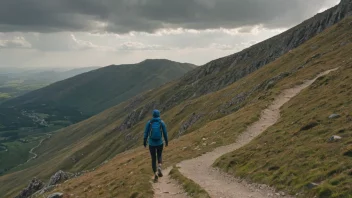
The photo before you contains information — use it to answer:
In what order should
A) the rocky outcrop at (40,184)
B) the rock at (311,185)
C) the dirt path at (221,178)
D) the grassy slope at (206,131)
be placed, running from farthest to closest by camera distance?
the rocky outcrop at (40,184), the grassy slope at (206,131), the dirt path at (221,178), the rock at (311,185)

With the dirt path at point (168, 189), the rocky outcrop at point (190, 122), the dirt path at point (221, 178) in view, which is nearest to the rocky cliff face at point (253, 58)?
the rocky outcrop at point (190, 122)

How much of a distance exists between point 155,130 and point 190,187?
495 cm

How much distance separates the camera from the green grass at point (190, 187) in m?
20.1

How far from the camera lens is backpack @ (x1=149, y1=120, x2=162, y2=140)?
23.9 m

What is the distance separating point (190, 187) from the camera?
72.7ft

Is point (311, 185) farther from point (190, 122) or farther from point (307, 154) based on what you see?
point (190, 122)

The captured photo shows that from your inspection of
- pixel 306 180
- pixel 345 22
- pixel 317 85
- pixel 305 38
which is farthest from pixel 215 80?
pixel 306 180

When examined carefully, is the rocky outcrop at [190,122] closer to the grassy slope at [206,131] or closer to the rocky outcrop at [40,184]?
the grassy slope at [206,131]

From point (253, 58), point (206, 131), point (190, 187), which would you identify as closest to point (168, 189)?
point (190, 187)

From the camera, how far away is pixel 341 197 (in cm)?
1454

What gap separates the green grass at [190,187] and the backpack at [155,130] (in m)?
3.81

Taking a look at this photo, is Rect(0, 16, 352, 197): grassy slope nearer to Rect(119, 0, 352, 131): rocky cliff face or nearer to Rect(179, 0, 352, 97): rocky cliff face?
Rect(179, 0, 352, 97): rocky cliff face

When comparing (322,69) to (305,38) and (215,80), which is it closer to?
(305,38)

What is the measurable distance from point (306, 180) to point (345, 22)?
99344mm
